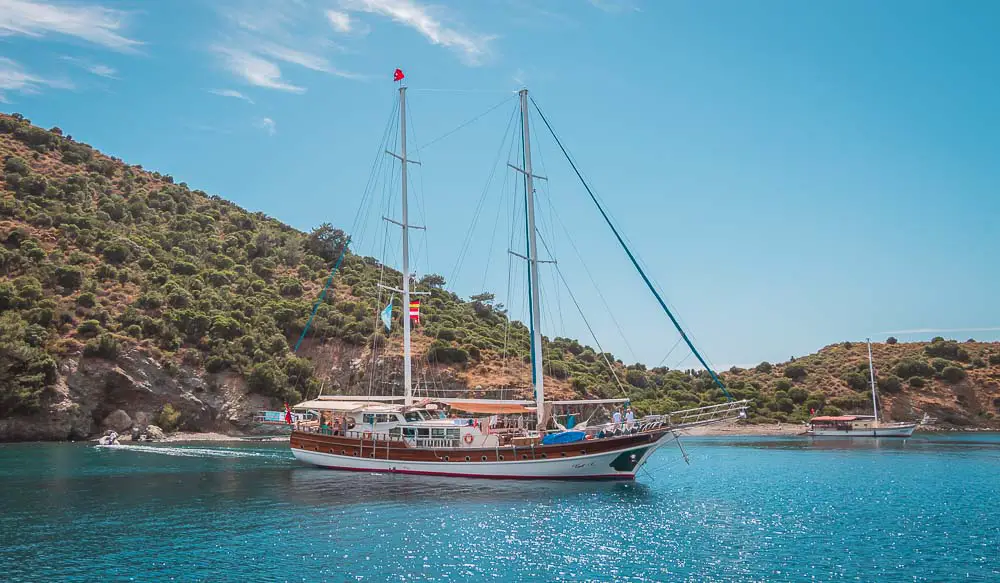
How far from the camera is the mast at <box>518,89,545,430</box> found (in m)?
35.0

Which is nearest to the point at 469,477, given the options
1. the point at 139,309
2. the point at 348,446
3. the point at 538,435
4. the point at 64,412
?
the point at 538,435

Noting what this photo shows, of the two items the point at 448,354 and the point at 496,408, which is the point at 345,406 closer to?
the point at 496,408

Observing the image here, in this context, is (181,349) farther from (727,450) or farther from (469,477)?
(727,450)

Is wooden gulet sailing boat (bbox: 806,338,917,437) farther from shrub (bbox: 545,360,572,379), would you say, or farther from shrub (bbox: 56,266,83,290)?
shrub (bbox: 56,266,83,290)

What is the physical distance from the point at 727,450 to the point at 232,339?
5209cm

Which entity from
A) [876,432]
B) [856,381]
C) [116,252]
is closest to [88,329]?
[116,252]

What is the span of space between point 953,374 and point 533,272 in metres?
83.7

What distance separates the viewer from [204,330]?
68.8 m

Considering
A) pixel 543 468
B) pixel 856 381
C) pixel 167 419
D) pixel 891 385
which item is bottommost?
pixel 543 468

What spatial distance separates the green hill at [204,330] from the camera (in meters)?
59.1

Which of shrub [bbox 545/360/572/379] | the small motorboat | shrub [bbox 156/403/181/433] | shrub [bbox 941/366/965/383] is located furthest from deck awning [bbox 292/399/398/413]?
shrub [bbox 941/366/965/383]

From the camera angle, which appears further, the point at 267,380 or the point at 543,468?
the point at 267,380

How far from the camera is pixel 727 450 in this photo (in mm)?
57969

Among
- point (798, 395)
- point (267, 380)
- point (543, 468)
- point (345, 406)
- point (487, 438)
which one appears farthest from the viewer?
point (798, 395)
